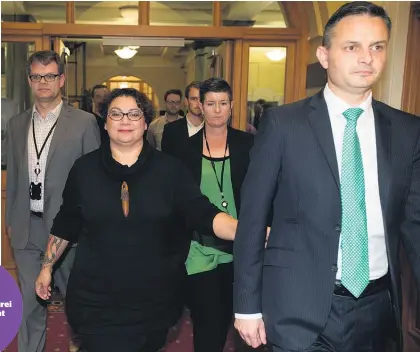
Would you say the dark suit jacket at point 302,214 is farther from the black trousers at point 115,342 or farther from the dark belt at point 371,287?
the black trousers at point 115,342

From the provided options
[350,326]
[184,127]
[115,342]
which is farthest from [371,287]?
[184,127]

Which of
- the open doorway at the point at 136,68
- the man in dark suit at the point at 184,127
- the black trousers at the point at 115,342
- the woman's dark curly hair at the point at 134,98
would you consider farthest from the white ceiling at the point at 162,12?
the black trousers at the point at 115,342

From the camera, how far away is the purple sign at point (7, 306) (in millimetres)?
2074

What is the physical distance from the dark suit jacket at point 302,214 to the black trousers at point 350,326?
0.16 feet

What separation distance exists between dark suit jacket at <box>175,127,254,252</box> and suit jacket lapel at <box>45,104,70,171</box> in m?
0.65

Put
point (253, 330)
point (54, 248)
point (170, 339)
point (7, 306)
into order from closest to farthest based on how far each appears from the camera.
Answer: point (253, 330)
point (7, 306)
point (54, 248)
point (170, 339)

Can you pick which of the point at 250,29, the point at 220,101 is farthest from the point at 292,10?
the point at 220,101

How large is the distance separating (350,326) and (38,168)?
1995 millimetres

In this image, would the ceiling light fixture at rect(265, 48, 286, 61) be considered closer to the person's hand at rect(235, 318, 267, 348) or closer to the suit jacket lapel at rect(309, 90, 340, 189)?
the suit jacket lapel at rect(309, 90, 340, 189)

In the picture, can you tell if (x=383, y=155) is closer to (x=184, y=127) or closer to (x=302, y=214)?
(x=302, y=214)

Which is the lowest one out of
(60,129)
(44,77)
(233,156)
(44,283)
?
(44,283)

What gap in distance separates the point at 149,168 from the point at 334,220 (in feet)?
2.94

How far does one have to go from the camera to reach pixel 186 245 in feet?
8.16

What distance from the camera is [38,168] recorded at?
123 inches
